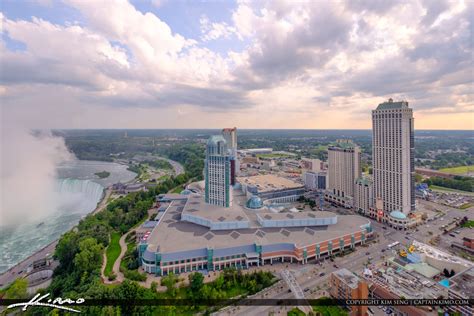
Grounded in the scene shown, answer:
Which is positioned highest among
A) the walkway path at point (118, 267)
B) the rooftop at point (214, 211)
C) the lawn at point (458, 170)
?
the lawn at point (458, 170)

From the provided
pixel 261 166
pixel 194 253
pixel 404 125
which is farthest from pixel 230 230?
pixel 261 166

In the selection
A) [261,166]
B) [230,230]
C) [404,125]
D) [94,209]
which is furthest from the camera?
[261,166]

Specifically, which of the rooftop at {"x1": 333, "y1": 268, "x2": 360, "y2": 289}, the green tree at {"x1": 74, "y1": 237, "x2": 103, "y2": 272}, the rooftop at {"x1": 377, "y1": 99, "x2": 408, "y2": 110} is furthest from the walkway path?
the rooftop at {"x1": 377, "y1": 99, "x2": 408, "y2": 110}

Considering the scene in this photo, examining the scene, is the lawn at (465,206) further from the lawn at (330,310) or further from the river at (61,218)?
the river at (61,218)

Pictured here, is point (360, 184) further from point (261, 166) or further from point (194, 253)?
point (261, 166)

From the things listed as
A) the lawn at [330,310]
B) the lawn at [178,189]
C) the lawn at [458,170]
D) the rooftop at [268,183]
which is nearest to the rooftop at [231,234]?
the lawn at [330,310]

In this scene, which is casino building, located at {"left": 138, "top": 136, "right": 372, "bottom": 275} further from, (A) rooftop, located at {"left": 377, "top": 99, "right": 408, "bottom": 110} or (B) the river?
(B) the river
